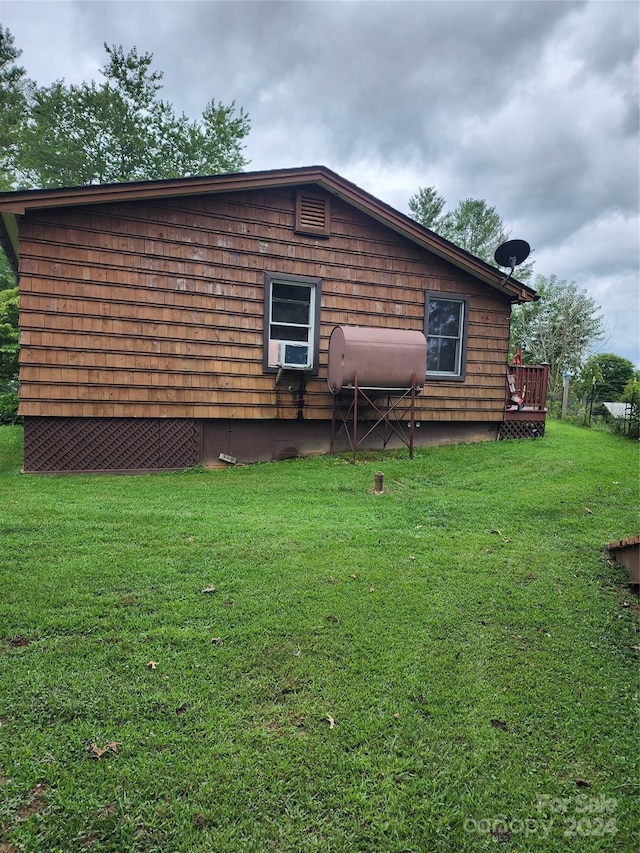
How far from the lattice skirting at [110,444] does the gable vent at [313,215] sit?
3.87m

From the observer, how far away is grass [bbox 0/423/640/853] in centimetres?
148

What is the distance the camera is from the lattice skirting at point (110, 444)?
259 inches

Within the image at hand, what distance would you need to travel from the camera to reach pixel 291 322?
7.90 meters

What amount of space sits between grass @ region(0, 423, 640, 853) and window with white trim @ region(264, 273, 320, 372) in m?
3.79

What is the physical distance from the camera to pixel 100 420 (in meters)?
6.84

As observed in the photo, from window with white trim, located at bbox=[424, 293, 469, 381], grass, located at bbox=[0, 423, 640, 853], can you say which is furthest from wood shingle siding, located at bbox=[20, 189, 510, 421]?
grass, located at bbox=[0, 423, 640, 853]

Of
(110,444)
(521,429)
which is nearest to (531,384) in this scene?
(521,429)

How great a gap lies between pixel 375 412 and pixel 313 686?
21.1ft

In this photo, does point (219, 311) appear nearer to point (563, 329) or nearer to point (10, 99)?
point (563, 329)

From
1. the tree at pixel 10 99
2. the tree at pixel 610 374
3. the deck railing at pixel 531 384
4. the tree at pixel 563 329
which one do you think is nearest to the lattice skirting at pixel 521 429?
the deck railing at pixel 531 384

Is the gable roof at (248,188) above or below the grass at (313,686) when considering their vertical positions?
above

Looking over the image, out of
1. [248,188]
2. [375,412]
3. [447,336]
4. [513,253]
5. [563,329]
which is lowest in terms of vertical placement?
[375,412]

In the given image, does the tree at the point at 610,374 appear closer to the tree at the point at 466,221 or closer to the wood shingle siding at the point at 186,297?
the wood shingle siding at the point at 186,297

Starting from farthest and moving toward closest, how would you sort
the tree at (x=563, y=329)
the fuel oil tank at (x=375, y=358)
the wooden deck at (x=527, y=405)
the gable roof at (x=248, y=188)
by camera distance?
1. the tree at (x=563, y=329)
2. the wooden deck at (x=527, y=405)
3. the fuel oil tank at (x=375, y=358)
4. the gable roof at (x=248, y=188)
